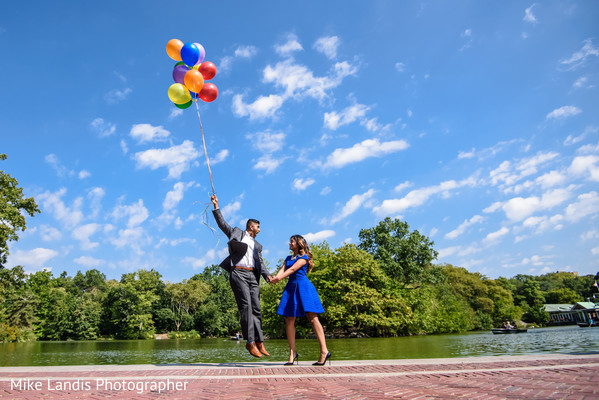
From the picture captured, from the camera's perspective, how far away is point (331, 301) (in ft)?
96.9

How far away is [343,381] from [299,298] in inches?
63.7

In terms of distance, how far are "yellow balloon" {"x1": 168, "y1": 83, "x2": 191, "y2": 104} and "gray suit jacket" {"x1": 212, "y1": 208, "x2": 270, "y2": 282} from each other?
246 centimetres

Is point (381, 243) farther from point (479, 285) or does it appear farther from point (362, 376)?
point (362, 376)

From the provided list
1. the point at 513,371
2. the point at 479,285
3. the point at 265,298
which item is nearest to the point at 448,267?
the point at 479,285

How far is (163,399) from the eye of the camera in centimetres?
280

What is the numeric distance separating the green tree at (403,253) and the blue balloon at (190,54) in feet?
99.4

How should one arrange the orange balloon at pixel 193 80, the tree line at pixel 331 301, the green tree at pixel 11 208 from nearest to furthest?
the orange balloon at pixel 193 80 < the green tree at pixel 11 208 < the tree line at pixel 331 301

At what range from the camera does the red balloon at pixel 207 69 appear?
22.3 feet

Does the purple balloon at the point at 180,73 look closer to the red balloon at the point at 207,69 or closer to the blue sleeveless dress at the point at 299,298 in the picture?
the red balloon at the point at 207,69

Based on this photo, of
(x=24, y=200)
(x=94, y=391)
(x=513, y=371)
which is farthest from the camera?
(x=24, y=200)

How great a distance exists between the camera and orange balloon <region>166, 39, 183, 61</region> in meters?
6.84

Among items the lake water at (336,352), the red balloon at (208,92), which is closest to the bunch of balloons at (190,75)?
the red balloon at (208,92)

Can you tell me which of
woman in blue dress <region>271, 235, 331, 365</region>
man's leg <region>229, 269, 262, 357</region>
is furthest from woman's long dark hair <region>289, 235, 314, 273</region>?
man's leg <region>229, 269, 262, 357</region>

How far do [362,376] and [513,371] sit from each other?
1.58m
